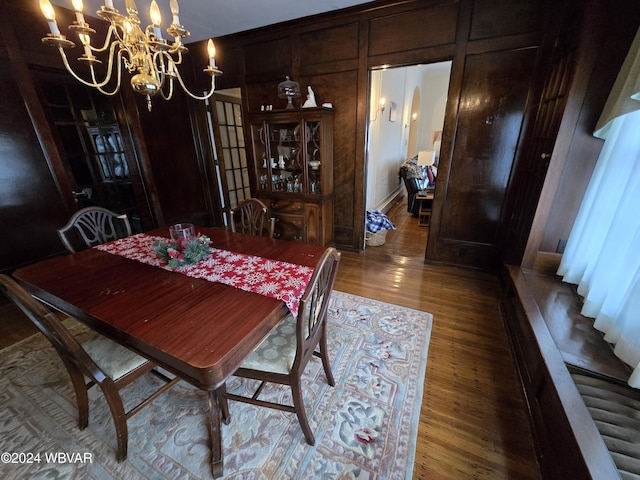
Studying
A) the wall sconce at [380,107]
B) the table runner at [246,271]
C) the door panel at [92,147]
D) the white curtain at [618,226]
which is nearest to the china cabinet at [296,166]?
the wall sconce at [380,107]

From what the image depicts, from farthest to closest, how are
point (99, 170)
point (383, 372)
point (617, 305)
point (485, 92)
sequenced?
point (99, 170) → point (485, 92) → point (383, 372) → point (617, 305)

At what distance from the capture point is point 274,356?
125cm

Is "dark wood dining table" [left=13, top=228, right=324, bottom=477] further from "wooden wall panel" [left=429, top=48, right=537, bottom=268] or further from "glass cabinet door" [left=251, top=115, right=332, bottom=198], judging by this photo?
"wooden wall panel" [left=429, top=48, right=537, bottom=268]

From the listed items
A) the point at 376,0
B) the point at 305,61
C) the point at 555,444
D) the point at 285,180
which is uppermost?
the point at 376,0

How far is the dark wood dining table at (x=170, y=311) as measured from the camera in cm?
91

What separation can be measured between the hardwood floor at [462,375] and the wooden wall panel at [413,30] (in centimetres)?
228

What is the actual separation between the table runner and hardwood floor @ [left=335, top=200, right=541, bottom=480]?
1001 mm

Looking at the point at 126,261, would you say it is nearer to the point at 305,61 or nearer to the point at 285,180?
the point at 285,180

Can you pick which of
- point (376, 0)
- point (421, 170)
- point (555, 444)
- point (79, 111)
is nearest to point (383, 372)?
point (555, 444)

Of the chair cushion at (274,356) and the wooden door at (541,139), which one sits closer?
the chair cushion at (274,356)

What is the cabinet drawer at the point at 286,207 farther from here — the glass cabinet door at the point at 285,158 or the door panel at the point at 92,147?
the door panel at the point at 92,147

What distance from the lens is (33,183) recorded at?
8.28ft

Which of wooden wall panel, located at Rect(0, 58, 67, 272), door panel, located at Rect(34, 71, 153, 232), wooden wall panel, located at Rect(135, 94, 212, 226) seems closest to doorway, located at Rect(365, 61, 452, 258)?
wooden wall panel, located at Rect(135, 94, 212, 226)

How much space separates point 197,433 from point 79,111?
3.48m
